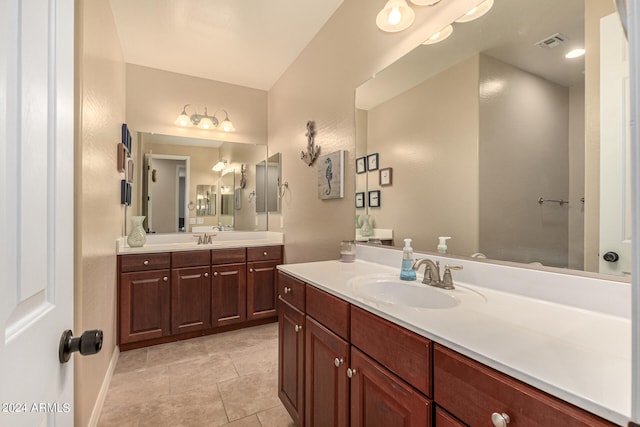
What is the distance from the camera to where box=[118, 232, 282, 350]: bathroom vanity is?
2.44 m

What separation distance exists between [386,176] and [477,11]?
0.87 meters

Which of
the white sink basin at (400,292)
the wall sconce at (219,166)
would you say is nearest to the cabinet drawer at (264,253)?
the wall sconce at (219,166)

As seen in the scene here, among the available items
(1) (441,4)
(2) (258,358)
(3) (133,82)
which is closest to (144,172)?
(3) (133,82)

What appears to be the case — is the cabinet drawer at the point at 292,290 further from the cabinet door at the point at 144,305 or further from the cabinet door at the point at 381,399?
the cabinet door at the point at 144,305

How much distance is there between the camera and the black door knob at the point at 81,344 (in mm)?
574

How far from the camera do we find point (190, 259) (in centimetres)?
266

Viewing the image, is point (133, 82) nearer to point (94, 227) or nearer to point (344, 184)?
point (94, 227)

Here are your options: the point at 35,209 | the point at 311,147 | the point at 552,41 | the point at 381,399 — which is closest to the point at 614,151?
the point at 552,41

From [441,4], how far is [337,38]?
0.95m

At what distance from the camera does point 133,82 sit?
2885 mm

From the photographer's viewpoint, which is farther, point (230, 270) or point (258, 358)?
point (230, 270)

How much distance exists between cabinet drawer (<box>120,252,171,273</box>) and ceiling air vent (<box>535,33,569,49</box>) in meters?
2.85

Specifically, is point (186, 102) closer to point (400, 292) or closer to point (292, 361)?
point (292, 361)

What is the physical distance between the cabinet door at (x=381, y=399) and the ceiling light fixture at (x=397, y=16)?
1603 millimetres
